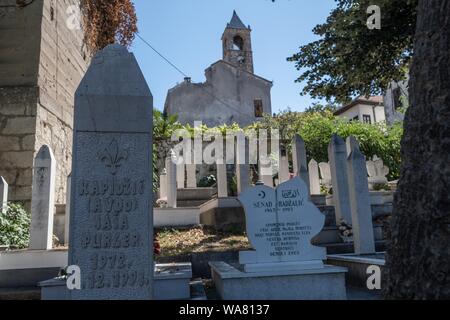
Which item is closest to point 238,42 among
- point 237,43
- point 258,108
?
point 237,43

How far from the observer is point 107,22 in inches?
463

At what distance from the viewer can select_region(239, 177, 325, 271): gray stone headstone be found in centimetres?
461

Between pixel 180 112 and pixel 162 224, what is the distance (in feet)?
70.5

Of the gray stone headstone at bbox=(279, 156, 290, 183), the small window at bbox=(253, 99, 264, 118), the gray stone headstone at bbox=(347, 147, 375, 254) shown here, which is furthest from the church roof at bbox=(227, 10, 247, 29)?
the gray stone headstone at bbox=(347, 147, 375, 254)

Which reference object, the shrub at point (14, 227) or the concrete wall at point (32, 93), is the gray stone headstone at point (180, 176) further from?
the shrub at point (14, 227)

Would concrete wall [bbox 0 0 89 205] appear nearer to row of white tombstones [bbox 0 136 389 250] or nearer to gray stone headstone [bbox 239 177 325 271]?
row of white tombstones [bbox 0 136 389 250]

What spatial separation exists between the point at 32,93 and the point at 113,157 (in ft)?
16.8

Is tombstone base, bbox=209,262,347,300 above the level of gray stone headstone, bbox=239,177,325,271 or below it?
below

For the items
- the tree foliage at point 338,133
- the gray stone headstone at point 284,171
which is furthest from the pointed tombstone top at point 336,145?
the tree foliage at point 338,133

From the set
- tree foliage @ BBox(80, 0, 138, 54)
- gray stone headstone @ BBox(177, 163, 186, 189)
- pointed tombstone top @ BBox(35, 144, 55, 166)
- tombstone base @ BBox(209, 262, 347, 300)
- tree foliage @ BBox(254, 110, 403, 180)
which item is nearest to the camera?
tombstone base @ BBox(209, 262, 347, 300)

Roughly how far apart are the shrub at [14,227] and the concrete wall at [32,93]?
0.93 m

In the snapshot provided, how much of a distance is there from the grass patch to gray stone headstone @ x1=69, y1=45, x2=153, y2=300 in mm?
2615

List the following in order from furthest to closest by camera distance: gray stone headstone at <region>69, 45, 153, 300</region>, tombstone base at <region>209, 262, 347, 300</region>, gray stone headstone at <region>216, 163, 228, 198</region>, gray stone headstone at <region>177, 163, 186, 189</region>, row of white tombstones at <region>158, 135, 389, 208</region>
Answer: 1. gray stone headstone at <region>177, 163, 186, 189</region>
2. gray stone headstone at <region>216, 163, 228, 198</region>
3. row of white tombstones at <region>158, 135, 389, 208</region>
4. tombstone base at <region>209, 262, 347, 300</region>
5. gray stone headstone at <region>69, 45, 153, 300</region>
